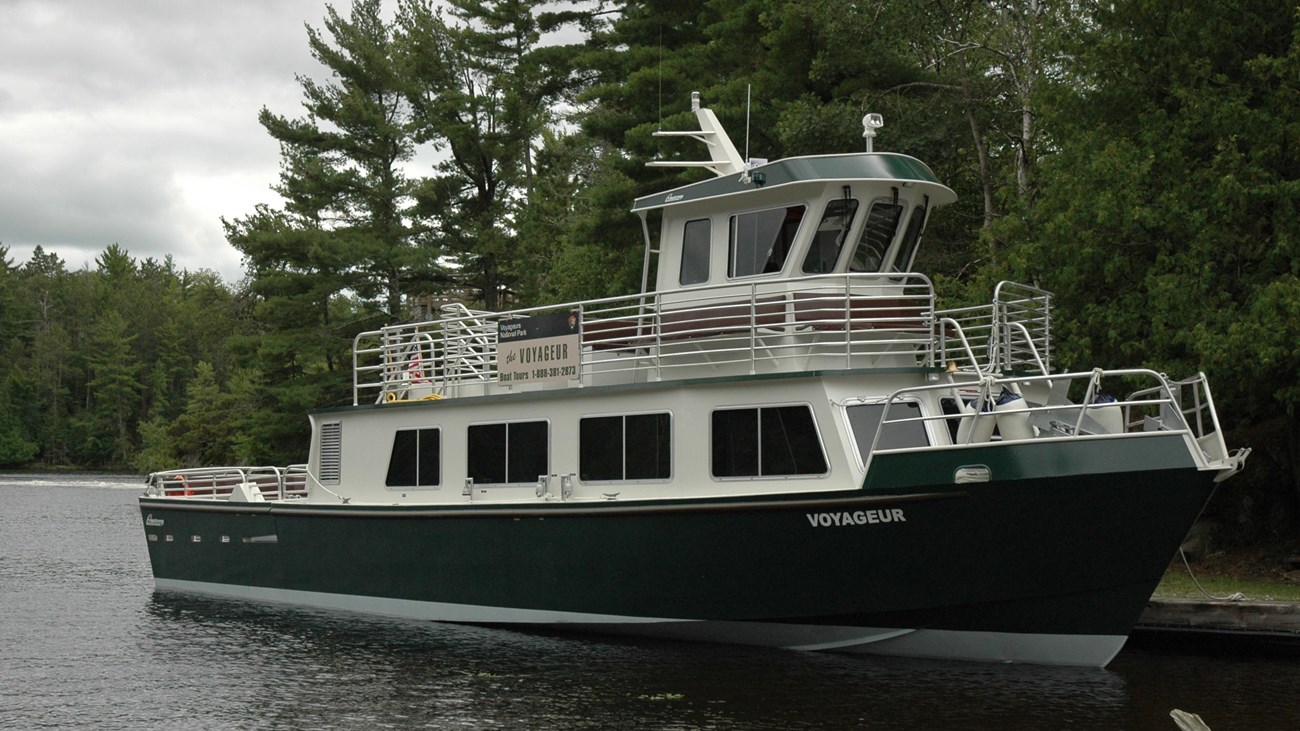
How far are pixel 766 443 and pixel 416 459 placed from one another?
4.73 meters

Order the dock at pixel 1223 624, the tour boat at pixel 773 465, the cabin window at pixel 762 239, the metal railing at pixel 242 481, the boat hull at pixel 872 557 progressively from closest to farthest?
the boat hull at pixel 872 557, the tour boat at pixel 773 465, the dock at pixel 1223 624, the cabin window at pixel 762 239, the metal railing at pixel 242 481

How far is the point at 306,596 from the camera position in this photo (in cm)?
1636

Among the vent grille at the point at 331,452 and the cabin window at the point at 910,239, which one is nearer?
the cabin window at the point at 910,239

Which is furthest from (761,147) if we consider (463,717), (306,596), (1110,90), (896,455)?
(463,717)

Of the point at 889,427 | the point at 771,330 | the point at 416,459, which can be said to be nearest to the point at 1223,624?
the point at 889,427

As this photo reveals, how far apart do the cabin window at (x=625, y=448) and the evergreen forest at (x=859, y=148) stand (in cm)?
643

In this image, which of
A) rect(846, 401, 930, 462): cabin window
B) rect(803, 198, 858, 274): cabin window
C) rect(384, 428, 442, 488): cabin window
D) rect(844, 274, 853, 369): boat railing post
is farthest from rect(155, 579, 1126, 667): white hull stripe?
rect(803, 198, 858, 274): cabin window

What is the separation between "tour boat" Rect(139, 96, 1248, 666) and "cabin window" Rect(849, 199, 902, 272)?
0.09 ft

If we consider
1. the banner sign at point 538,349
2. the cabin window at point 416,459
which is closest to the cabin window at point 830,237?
the banner sign at point 538,349

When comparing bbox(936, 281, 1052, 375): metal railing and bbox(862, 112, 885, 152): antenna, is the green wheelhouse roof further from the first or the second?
bbox(936, 281, 1052, 375): metal railing

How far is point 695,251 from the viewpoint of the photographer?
1420 centimetres

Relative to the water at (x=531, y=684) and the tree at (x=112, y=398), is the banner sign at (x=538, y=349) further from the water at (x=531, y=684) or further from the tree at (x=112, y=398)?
the tree at (x=112, y=398)

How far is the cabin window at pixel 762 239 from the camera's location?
13.6 metres

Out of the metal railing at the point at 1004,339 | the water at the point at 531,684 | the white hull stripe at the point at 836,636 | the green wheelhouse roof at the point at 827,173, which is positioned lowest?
the water at the point at 531,684
